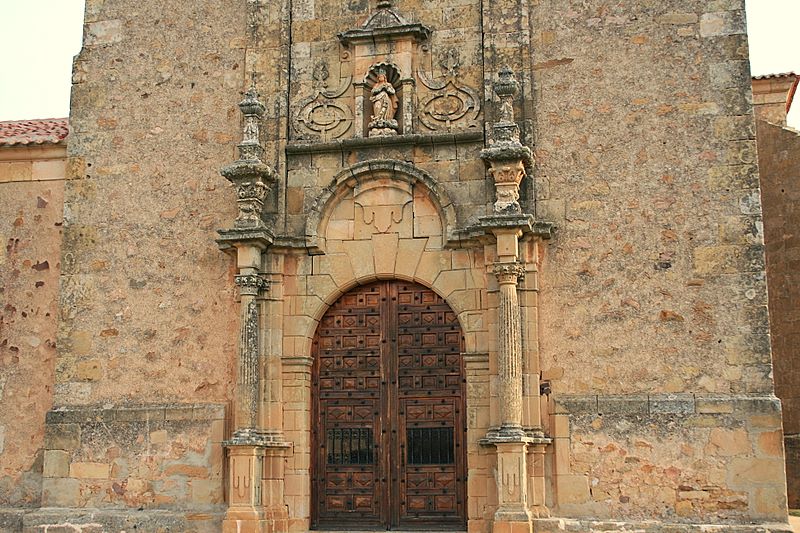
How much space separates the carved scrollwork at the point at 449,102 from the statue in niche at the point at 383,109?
284 mm

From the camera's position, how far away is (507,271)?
9273mm

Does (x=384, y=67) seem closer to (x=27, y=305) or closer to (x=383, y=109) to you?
(x=383, y=109)

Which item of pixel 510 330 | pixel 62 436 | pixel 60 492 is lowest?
pixel 60 492

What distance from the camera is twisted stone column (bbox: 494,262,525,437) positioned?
9.03m

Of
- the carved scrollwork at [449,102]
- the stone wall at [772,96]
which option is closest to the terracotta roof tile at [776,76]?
the stone wall at [772,96]

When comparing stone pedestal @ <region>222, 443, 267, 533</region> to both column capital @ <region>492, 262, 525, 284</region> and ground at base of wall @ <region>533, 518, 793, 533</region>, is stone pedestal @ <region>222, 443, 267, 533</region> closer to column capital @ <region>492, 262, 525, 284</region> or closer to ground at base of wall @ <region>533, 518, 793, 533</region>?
ground at base of wall @ <region>533, 518, 793, 533</region>

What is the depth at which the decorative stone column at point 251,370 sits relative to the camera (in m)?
9.43

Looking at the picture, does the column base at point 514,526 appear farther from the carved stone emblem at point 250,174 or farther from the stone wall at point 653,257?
Result: the carved stone emblem at point 250,174

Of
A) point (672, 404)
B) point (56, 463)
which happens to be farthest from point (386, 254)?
point (56, 463)

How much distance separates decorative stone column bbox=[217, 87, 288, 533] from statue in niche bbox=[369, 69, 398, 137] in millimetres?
1098

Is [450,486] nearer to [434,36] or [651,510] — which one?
[651,510]

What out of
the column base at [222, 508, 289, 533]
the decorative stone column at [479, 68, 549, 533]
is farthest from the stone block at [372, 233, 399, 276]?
the column base at [222, 508, 289, 533]

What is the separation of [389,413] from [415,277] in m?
1.30

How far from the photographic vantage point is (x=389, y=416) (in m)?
9.75
